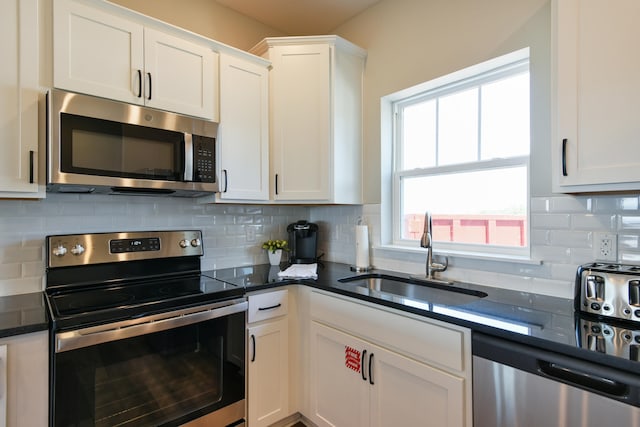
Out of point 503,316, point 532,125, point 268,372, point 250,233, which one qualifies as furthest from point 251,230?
point 532,125

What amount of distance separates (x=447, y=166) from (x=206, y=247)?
5.48ft

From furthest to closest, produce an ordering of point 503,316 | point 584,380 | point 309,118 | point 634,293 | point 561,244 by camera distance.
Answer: point 309,118 < point 561,244 < point 503,316 < point 634,293 < point 584,380

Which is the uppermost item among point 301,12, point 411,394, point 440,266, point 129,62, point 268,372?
point 301,12

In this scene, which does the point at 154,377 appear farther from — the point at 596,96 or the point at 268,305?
the point at 596,96

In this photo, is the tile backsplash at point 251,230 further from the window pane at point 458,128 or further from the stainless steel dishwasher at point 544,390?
the stainless steel dishwasher at point 544,390

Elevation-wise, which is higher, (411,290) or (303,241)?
(303,241)

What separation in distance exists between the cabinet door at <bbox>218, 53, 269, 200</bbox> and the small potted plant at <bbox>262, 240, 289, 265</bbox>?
1.37 feet

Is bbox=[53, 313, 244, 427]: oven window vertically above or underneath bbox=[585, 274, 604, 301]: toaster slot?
underneath

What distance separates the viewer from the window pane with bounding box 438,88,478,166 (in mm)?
1987

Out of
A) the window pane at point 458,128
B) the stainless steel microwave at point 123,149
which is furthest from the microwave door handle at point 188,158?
the window pane at point 458,128

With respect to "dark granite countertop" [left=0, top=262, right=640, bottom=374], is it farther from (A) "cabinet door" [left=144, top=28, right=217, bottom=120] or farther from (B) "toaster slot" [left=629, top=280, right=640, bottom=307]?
(A) "cabinet door" [left=144, top=28, right=217, bottom=120]

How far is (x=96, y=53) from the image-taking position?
1.60m

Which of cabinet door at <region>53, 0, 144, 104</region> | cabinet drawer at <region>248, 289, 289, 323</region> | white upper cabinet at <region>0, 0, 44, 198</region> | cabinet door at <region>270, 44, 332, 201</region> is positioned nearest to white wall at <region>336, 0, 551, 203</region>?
cabinet door at <region>270, 44, 332, 201</region>

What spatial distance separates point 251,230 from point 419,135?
4.57 feet
